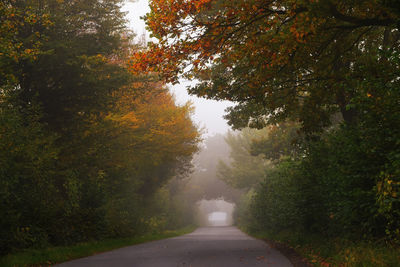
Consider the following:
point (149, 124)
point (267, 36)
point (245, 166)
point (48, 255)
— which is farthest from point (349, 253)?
point (245, 166)

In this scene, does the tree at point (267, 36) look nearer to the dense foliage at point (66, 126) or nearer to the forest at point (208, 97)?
the forest at point (208, 97)

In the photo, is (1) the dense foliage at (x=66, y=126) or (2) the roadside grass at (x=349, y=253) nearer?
(2) the roadside grass at (x=349, y=253)

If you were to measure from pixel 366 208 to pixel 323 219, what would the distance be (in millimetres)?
4940

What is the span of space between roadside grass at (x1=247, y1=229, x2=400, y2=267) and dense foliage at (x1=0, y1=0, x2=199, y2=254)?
26.8 ft

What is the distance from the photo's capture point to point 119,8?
63.5 feet

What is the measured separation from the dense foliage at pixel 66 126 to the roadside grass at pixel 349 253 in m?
8.17

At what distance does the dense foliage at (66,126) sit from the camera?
1245cm

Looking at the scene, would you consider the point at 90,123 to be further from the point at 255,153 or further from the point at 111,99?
the point at 255,153

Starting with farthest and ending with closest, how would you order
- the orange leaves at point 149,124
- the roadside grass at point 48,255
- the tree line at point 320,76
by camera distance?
the orange leaves at point 149,124 → the roadside grass at point 48,255 → the tree line at point 320,76

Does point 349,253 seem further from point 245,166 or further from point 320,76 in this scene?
point 245,166

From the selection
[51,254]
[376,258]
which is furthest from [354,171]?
[51,254]

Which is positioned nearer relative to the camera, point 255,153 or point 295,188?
point 295,188

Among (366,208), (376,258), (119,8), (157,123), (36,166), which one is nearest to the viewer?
(376,258)

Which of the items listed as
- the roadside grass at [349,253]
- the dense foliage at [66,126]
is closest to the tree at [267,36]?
the roadside grass at [349,253]
